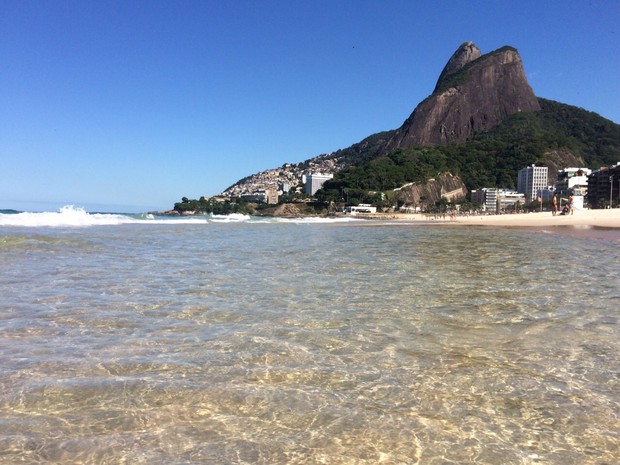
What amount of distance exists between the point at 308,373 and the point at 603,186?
156m

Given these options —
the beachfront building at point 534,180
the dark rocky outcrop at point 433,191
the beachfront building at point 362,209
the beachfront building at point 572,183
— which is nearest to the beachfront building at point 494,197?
the beachfront building at point 534,180

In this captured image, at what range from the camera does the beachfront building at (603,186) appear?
406ft

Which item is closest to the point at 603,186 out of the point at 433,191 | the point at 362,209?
the point at 433,191

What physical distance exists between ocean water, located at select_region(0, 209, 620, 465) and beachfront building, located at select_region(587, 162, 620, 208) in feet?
432

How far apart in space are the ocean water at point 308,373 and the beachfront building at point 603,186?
131802 mm

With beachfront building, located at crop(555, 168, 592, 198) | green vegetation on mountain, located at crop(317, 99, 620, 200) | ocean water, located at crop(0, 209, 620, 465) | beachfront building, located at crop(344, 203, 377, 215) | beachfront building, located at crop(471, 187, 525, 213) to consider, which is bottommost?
ocean water, located at crop(0, 209, 620, 465)

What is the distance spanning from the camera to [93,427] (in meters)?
3.10

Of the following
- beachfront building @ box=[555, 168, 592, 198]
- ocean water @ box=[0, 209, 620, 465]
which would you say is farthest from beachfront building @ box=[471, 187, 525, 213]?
ocean water @ box=[0, 209, 620, 465]

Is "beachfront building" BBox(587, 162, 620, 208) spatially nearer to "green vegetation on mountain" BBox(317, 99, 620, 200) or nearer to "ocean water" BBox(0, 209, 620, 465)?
"green vegetation on mountain" BBox(317, 99, 620, 200)

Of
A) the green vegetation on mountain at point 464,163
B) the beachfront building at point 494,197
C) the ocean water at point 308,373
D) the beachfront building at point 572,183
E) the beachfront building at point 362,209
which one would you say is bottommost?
the ocean water at point 308,373

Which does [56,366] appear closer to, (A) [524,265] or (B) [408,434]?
(B) [408,434]

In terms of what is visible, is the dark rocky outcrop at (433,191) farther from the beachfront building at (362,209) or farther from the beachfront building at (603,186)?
the beachfront building at (603,186)

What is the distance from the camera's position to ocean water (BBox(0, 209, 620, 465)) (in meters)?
2.91

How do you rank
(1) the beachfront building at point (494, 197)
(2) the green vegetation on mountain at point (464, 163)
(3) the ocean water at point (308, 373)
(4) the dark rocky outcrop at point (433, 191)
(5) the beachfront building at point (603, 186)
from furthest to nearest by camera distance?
(2) the green vegetation on mountain at point (464, 163), (1) the beachfront building at point (494, 197), (4) the dark rocky outcrop at point (433, 191), (5) the beachfront building at point (603, 186), (3) the ocean water at point (308, 373)
